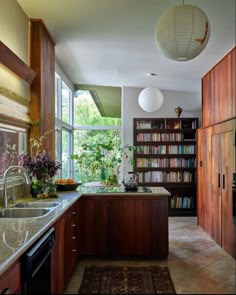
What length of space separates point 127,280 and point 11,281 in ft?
6.29

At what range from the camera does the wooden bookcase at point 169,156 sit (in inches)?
255

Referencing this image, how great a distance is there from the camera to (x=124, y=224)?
3646 mm

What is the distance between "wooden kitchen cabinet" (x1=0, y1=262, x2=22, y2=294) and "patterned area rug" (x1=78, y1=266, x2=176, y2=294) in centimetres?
155

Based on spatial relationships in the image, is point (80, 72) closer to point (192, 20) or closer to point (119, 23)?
point (119, 23)

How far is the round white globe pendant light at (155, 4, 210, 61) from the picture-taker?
2.08 m

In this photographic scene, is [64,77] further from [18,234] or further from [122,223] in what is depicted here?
[18,234]

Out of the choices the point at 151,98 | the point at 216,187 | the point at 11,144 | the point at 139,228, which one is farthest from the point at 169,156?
the point at 11,144

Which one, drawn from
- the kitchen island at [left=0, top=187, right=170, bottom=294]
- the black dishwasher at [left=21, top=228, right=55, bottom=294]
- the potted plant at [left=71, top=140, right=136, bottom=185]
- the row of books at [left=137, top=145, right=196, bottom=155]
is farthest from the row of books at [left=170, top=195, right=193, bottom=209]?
the black dishwasher at [left=21, top=228, right=55, bottom=294]

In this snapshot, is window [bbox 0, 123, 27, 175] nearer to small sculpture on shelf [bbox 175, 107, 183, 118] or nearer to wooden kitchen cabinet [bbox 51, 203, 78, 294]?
wooden kitchen cabinet [bbox 51, 203, 78, 294]

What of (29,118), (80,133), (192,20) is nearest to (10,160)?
(29,118)

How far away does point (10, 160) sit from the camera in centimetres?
305

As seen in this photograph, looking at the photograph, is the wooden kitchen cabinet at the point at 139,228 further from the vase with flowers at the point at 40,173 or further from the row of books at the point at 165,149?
the row of books at the point at 165,149

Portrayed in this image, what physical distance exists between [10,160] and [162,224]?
1727mm

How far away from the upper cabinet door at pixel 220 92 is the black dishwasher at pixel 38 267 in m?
2.51
